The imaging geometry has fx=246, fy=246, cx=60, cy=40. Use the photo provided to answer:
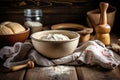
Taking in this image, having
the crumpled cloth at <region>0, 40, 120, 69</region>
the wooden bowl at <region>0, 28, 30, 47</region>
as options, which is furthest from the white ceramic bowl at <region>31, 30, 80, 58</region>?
the wooden bowl at <region>0, 28, 30, 47</region>

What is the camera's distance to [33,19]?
48.9 inches

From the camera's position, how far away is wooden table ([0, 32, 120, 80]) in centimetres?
77

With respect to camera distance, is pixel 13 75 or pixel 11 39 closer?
pixel 13 75

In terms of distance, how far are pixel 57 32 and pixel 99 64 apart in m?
0.23

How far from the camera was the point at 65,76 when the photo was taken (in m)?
0.77

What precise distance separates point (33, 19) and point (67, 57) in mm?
440

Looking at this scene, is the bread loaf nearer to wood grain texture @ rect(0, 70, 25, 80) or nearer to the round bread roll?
the round bread roll

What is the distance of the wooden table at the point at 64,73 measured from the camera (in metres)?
0.77

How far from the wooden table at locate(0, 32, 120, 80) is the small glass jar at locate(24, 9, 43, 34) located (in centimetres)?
40

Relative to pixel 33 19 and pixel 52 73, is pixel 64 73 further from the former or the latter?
pixel 33 19

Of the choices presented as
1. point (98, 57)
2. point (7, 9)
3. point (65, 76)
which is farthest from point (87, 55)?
point (7, 9)

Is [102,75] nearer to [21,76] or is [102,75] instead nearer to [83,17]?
[21,76]

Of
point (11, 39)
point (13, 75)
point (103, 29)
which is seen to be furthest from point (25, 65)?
point (103, 29)

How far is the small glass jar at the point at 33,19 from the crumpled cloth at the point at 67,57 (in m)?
0.27
